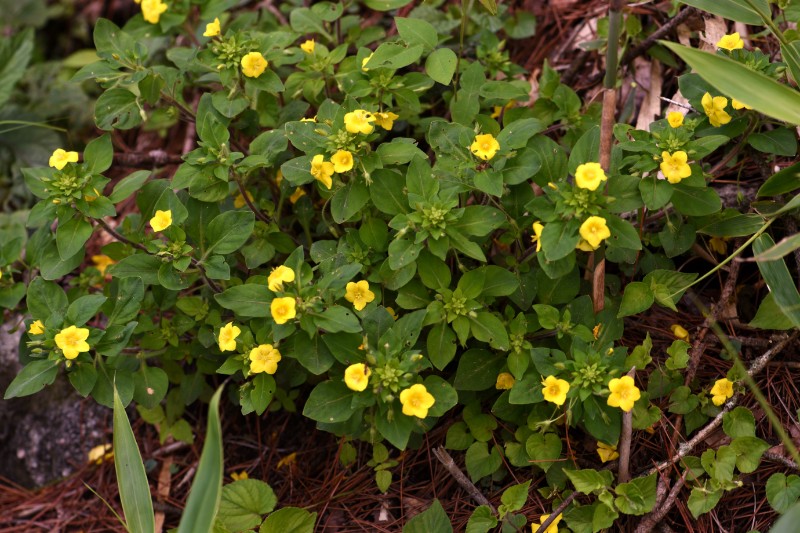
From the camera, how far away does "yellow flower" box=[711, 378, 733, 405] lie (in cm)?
254

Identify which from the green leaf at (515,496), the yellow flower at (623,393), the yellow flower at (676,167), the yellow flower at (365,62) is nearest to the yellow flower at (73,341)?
the yellow flower at (365,62)

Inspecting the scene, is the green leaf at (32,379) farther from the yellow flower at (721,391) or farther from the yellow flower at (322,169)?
the yellow flower at (721,391)

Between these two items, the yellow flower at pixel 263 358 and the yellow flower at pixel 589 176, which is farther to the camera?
the yellow flower at pixel 263 358

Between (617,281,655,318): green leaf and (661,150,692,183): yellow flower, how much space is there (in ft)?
1.30

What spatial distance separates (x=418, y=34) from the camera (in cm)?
286

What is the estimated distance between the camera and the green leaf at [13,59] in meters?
3.89

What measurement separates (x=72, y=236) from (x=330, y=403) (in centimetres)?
114

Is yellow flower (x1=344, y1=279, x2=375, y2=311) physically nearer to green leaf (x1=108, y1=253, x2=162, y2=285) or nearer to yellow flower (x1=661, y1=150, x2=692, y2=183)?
green leaf (x1=108, y1=253, x2=162, y2=285)

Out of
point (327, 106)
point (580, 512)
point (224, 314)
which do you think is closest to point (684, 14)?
point (327, 106)

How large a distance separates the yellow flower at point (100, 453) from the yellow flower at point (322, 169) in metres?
1.75

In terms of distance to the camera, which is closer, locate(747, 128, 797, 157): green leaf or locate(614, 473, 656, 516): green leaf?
locate(614, 473, 656, 516): green leaf

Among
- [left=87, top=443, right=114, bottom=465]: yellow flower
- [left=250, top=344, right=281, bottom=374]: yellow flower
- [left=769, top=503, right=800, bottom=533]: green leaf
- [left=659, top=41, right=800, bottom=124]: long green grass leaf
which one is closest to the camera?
[left=769, top=503, right=800, bottom=533]: green leaf

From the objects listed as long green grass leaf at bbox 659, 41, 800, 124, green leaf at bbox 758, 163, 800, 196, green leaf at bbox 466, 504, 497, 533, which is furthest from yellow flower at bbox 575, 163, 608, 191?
green leaf at bbox 466, 504, 497, 533

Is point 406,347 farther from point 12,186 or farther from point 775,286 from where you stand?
point 12,186
